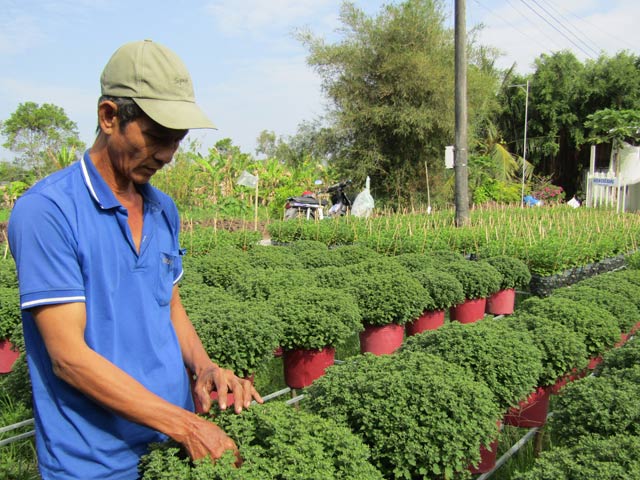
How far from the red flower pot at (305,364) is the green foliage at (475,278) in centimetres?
205

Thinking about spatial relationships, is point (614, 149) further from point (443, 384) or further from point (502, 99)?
point (443, 384)

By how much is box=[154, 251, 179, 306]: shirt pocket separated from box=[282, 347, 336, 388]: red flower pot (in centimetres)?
246

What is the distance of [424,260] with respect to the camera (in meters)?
6.29

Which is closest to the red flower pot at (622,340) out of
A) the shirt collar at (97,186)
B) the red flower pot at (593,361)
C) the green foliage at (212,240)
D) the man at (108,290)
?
the red flower pot at (593,361)

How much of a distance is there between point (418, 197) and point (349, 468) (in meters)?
17.2

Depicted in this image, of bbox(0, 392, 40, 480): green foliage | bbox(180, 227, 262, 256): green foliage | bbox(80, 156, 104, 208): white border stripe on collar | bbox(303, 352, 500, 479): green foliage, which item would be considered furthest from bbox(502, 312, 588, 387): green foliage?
bbox(180, 227, 262, 256): green foliage

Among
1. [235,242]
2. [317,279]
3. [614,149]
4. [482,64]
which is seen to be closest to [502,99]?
[482,64]

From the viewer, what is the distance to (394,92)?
17.5 meters

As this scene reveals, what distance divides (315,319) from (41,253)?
2740 mm

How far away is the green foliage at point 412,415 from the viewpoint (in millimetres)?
2234

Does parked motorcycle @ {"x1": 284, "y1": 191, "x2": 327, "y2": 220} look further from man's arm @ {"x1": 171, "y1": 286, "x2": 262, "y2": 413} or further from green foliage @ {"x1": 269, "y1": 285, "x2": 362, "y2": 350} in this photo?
Answer: man's arm @ {"x1": 171, "y1": 286, "x2": 262, "y2": 413}

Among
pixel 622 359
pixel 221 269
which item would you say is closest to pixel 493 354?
pixel 622 359

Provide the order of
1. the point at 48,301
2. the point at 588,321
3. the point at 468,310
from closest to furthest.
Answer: the point at 48,301
the point at 588,321
the point at 468,310

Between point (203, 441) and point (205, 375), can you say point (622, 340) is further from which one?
point (203, 441)
